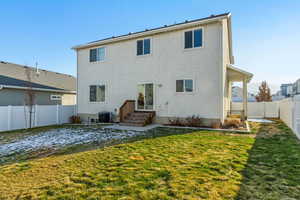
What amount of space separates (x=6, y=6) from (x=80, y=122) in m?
9.65

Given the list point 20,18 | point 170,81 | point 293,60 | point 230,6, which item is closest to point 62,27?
point 20,18

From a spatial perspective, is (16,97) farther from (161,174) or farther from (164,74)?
(161,174)

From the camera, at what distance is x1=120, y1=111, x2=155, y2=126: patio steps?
10667mm

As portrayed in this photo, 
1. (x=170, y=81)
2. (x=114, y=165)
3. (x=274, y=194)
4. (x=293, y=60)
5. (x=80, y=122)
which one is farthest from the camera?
(x=293, y=60)

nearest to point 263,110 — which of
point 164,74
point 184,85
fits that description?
point 184,85

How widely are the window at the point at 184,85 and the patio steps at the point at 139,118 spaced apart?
102 inches

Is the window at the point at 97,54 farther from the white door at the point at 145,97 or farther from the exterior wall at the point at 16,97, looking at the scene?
the exterior wall at the point at 16,97

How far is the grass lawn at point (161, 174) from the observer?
2.99 metres

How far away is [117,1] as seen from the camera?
1123 cm

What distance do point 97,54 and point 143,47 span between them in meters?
4.42

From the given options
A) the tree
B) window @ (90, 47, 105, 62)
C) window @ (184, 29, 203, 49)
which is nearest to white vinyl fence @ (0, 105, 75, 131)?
window @ (90, 47, 105, 62)

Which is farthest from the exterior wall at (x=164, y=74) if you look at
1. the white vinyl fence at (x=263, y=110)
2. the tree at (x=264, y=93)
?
the tree at (x=264, y=93)

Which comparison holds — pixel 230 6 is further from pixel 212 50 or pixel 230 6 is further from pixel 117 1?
pixel 117 1

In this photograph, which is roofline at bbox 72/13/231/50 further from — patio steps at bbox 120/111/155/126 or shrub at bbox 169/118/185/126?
shrub at bbox 169/118/185/126
